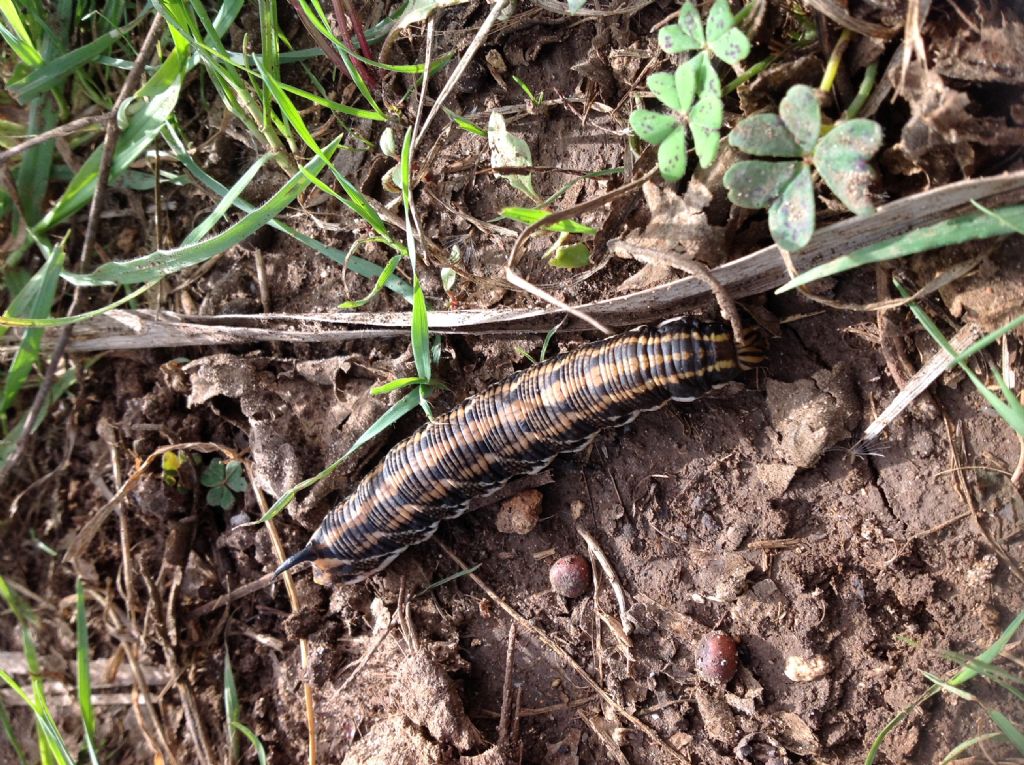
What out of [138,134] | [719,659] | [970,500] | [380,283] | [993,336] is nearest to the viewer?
[993,336]

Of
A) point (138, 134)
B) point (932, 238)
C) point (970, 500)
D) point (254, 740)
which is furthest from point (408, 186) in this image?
point (254, 740)

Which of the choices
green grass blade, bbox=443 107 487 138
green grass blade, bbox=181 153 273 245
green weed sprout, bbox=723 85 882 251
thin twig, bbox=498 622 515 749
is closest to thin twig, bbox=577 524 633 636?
thin twig, bbox=498 622 515 749

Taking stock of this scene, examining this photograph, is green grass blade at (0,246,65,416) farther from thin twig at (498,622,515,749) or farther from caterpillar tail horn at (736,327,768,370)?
caterpillar tail horn at (736,327,768,370)

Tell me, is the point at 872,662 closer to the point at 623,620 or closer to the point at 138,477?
the point at 623,620

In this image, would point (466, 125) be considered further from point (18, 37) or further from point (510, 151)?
point (18, 37)

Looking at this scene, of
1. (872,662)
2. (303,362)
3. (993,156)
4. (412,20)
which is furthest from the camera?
(303,362)

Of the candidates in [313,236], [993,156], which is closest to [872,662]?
[993,156]

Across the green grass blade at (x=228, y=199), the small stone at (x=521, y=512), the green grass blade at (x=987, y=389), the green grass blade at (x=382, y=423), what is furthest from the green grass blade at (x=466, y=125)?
the green grass blade at (x=987, y=389)
